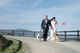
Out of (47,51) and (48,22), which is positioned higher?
(48,22)

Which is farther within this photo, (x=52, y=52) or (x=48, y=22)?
(x=48, y=22)

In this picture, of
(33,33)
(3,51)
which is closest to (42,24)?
(3,51)

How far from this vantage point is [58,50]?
2058 centimetres

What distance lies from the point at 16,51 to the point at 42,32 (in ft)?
22.3

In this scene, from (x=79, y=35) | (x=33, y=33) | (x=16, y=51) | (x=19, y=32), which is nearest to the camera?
(x=16, y=51)

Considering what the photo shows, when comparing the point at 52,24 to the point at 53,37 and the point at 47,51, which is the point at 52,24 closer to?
the point at 53,37

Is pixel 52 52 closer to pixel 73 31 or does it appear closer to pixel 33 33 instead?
pixel 73 31

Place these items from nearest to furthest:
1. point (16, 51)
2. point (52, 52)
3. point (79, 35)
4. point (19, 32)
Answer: point (52, 52) → point (16, 51) → point (79, 35) → point (19, 32)

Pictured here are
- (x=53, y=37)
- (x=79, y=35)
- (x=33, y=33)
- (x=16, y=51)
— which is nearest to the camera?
(x=16, y=51)

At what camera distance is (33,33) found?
44594 mm

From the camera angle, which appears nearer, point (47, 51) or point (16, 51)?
point (47, 51)

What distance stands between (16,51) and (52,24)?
666 cm

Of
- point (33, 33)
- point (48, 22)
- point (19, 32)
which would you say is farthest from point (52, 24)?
point (19, 32)

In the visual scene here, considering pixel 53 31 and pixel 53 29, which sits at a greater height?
pixel 53 29
